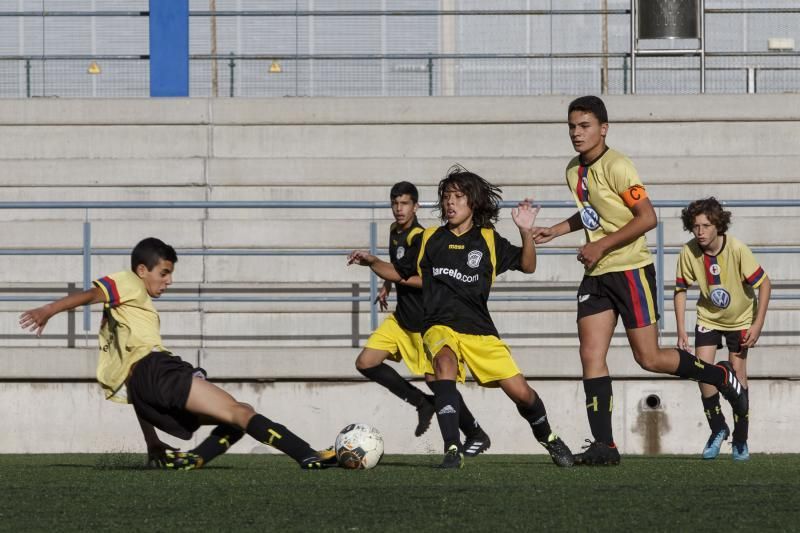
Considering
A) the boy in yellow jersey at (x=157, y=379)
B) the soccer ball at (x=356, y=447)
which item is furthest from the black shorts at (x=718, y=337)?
the boy in yellow jersey at (x=157, y=379)

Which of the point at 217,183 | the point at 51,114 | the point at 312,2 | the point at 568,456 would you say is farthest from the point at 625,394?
the point at 312,2

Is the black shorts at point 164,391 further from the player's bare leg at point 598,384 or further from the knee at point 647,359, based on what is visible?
the knee at point 647,359

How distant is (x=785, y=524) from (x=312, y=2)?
11.5 meters

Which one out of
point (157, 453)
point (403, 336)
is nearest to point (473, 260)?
point (157, 453)

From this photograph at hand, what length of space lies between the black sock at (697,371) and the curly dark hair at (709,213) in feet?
3.21

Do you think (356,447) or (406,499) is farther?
(356,447)

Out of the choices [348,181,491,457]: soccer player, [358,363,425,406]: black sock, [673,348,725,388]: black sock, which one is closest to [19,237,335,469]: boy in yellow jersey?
[673,348,725,388]: black sock

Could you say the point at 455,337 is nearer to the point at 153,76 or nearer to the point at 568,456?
the point at 568,456

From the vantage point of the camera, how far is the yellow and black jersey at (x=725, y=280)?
7992mm

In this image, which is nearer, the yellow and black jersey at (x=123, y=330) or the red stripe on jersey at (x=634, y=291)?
the yellow and black jersey at (x=123, y=330)

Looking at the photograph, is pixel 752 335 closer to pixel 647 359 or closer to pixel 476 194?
pixel 647 359

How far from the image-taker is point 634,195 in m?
6.59

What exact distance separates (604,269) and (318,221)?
15.4 ft

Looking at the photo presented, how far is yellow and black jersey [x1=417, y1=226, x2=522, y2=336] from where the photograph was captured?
21.6 ft
